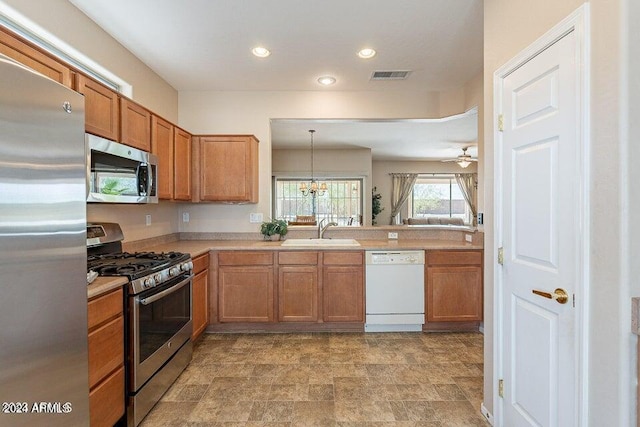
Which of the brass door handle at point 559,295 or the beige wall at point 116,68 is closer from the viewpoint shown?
the brass door handle at point 559,295

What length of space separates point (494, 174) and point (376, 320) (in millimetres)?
2002

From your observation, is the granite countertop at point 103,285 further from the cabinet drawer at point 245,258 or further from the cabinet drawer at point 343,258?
the cabinet drawer at point 343,258

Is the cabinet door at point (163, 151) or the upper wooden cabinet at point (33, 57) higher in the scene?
the upper wooden cabinet at point (33, 57)

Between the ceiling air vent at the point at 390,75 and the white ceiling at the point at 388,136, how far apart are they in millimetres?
1318

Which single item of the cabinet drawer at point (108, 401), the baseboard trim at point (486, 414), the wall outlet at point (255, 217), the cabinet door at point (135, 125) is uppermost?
the cabinet door at point (135, 125)

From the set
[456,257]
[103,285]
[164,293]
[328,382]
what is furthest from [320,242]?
[103,285]

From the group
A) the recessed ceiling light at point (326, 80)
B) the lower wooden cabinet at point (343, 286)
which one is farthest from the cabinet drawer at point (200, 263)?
the recessed ceiling light at point (326, 80)

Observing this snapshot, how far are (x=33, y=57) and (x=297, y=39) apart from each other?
176cm

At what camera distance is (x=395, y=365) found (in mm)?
2621

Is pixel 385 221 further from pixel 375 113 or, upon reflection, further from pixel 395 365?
pixel 395 365

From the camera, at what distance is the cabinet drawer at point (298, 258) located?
3.23 metres

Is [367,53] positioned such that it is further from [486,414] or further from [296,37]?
[486,414]

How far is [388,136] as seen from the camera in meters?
6.27

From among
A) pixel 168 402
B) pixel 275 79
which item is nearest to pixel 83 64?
pixel 275 79
